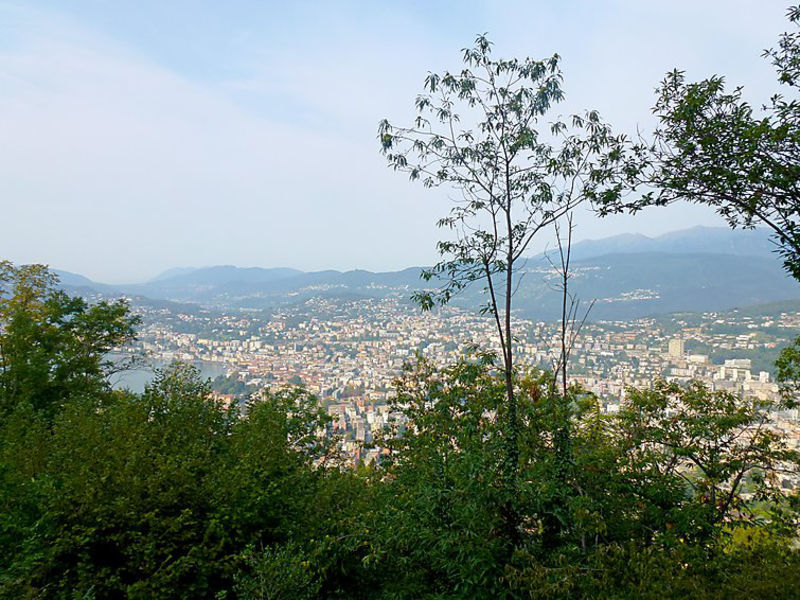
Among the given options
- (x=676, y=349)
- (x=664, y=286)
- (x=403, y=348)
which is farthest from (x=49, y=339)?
(x=664, y=286)

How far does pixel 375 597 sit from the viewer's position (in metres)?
4.18

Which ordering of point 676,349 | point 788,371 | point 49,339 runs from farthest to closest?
1. point 676,349
2. point 49,339
3. point 788,371

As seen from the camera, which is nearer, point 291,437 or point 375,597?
point 375,597

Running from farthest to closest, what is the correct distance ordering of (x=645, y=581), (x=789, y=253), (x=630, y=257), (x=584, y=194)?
1. (x=630, y=257)
2. (x=584, y=194)
3. (x=789, y=253)
4. (x=645, y=581)

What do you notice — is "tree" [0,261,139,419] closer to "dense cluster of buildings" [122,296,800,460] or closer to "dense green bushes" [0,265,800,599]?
"dense cluster of buildings" [122,296,800,460]

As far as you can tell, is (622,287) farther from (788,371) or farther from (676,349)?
(788,371)

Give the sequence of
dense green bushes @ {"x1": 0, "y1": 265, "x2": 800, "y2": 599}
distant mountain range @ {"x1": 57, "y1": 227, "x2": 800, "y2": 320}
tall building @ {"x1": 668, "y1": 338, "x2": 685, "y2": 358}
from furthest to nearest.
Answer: distant mountain range @ {"x1": 57, "y1": 227, "x2": 800, "y2": 320}
tall building @ {"x1": 668, "y1": 338, "x2": 685, "y2": 358}
dense green bushes @ {"x1": 0, "y1": 265, "x2": 800, "y2": 599}

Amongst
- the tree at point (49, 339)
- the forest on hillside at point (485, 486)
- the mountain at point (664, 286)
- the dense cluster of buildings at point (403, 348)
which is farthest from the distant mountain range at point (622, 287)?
the forest on hillside at point (485, 486)

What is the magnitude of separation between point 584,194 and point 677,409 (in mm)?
3393

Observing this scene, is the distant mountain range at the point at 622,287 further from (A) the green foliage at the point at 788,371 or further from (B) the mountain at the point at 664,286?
(A) the green foliage at the point at 788,371

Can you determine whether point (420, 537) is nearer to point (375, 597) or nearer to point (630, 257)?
point (375, 597)

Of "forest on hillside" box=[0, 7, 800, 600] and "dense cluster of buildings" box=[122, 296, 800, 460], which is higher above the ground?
"forest on hillside" box=[0, 7, 800, 600]

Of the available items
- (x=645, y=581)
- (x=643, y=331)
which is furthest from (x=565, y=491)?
(x=643, y=331)

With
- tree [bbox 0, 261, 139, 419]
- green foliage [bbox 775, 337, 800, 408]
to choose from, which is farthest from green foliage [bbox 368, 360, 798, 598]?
tree [bbox 0, 261, 139, 419]
